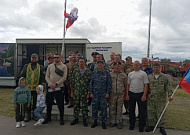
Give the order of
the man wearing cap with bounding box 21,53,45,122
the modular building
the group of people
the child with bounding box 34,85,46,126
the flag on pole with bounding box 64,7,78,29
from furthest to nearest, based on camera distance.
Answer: the modular building
the flag on pole with bounding box 64,7,78,29
the man wearing cap with bounding box 21,53,45,122
the child with bounding box 34,85,46,126
the group of people

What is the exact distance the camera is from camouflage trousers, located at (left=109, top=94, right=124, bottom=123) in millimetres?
4367

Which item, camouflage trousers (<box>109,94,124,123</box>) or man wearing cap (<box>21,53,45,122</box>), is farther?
man wearing cap (<box>21,53,45,122</box>)

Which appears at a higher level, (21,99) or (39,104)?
(21,99)

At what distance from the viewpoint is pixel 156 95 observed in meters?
4.13

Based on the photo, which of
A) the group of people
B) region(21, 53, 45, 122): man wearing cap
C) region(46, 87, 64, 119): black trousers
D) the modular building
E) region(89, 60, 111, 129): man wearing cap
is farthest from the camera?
the modular building

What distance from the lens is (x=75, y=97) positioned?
451 centimetres

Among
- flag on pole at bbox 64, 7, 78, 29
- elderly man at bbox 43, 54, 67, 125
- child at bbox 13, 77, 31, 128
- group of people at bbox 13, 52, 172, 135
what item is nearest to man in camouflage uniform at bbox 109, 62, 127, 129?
group of people at bbox 13, 52, 172, 135

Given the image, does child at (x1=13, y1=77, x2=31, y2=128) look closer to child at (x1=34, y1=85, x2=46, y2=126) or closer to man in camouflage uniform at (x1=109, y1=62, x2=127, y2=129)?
child at (x1=34, y1=85, x2=46, y2=126)

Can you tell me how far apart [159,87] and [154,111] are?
624 mm

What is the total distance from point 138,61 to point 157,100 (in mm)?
1072

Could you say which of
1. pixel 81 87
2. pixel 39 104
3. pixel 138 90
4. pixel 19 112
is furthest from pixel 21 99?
pixel 138 90

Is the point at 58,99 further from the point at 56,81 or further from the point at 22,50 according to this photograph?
the point at 22,50

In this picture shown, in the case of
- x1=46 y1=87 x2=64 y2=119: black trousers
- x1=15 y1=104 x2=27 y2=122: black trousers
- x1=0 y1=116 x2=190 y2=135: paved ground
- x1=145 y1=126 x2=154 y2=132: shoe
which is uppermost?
x1=46 y1=87 x2=64 y2=119: black trousers

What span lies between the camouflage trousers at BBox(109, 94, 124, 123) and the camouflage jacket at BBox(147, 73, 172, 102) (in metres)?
0.77
